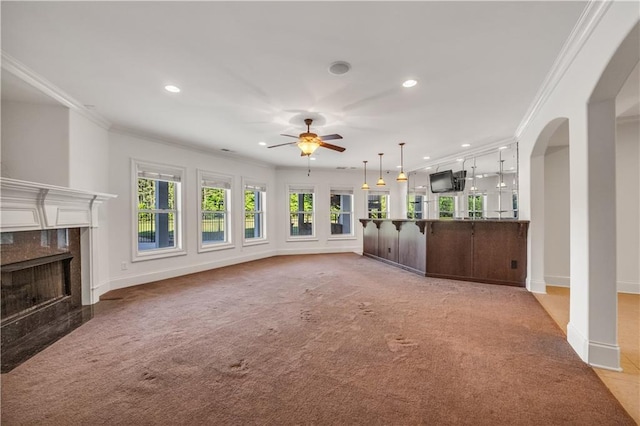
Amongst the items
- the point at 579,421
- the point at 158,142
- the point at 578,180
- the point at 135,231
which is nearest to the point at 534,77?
the point at 578,180

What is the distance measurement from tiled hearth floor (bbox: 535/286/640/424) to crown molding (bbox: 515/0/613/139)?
8.67 ft

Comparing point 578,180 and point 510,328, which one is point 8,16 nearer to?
point 578,180

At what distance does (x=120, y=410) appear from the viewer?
1745 mm

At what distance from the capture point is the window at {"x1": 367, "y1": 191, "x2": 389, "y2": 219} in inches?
367

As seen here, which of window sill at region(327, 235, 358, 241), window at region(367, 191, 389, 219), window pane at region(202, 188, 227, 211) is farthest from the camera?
window at region(367, 191, 389, 219)

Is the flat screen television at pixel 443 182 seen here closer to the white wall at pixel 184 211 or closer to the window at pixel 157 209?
the white wall at pixel 184 211

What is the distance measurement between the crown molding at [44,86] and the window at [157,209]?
3.80 feet

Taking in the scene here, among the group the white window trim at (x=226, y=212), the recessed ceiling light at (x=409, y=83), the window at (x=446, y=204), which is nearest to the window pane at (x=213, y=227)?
the white window trim at (x=226, y=212)

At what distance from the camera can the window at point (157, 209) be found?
5008mm

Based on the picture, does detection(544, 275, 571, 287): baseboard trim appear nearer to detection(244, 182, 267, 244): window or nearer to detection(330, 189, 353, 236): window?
detection(330, 189, 353, 236): window

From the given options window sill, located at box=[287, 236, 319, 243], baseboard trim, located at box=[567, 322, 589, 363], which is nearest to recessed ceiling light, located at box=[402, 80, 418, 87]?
baseboard trim, located at box=[567, 322, 589, 363]

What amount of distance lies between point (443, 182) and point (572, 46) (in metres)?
5.51

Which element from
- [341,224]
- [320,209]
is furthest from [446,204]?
[320,209]

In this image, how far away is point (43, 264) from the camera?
10.7 feet
